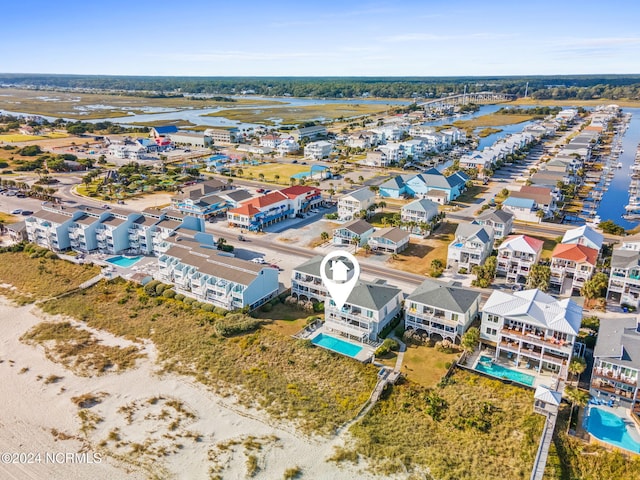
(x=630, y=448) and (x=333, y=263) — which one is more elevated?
(x=333, y=263)

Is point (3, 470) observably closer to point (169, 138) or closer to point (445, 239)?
point (445, 239)

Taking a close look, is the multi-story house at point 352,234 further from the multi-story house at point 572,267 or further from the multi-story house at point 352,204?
the multi-story house at point 572,267

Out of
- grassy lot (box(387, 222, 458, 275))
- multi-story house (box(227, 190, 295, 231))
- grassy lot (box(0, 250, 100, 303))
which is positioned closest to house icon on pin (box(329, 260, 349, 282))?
grassy lot (box(387, 222, 458, 275))

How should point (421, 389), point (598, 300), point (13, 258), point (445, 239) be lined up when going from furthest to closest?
point (445, 239), point (13, 258), point (598, 300), point (421, 389)

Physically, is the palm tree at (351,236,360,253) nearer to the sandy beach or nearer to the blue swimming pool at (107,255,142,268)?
the blue swimming pool at (107,255,142,268)

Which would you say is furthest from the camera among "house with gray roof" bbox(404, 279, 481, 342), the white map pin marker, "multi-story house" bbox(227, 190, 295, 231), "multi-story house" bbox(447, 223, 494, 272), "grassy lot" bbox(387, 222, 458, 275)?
"multi-story house" bbox(227, 190, 295, 231)

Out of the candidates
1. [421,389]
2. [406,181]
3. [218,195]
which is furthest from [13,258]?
[406,181]
